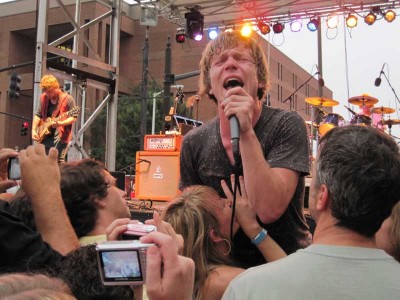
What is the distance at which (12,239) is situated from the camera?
1528 millimetres

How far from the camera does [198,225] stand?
1840mm

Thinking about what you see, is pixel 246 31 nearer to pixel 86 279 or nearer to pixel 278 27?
pixel 86 279

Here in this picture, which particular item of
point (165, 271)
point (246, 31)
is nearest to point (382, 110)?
point (246, 31)

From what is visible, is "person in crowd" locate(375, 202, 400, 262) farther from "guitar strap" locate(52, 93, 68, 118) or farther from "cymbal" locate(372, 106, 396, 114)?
"cymbal" locate(372, 106, 396, 114)

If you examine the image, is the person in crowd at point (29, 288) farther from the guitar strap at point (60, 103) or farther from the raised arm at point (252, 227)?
the guitar strap at point (60, 103)

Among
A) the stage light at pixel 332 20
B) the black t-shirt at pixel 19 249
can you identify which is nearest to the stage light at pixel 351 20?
the stage light at pixel 332 20

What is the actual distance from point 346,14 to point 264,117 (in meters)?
Result: 9.62

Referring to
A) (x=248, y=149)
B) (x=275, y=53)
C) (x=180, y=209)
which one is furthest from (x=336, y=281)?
(x=275, y=53)

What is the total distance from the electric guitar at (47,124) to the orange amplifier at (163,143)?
1.43m

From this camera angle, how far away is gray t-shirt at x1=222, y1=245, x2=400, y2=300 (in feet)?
4.07

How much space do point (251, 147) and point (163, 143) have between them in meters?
6.35

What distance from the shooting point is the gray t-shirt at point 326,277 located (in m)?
1.24

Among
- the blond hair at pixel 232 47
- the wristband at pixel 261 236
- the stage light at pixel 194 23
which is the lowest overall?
the wristband at pixel 261 236

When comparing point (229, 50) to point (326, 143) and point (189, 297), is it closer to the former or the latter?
point (326, 143)
